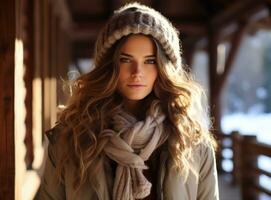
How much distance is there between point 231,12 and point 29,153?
5043 mm

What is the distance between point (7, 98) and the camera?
7.05 feet

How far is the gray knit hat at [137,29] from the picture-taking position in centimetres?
184

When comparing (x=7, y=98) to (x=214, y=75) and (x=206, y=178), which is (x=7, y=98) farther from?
(x=214, y=75)

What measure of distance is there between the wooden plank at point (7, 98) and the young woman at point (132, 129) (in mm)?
287

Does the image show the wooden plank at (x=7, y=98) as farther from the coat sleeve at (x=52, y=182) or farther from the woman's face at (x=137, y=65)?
the woman's face at (x=137, y=65)

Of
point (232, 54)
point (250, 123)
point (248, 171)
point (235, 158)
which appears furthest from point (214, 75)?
point (250, 123)

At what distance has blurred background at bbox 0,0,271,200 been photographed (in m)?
2.14

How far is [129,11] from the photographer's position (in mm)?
1904

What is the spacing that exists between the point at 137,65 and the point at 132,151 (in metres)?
0.33

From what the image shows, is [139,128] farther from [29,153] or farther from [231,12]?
[231,12]

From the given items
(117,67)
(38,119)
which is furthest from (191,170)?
(38,119)

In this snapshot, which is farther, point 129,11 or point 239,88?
point 239,88

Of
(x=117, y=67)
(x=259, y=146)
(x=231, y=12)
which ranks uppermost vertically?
(x=231, y=12)


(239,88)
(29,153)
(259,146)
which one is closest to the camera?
(29,153)
